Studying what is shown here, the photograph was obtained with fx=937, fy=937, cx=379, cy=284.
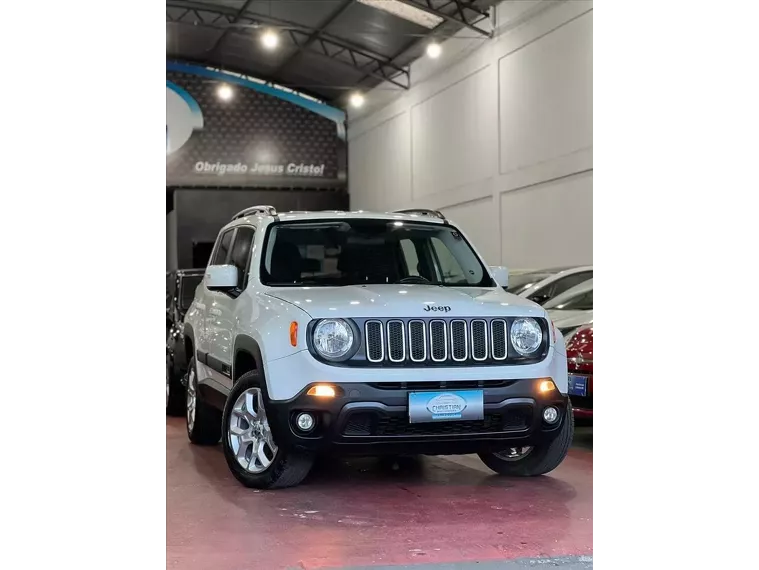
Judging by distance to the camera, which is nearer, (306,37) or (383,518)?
(383,518)

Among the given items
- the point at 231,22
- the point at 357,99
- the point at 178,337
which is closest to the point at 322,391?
the point at 178,337

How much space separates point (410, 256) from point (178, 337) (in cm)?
317

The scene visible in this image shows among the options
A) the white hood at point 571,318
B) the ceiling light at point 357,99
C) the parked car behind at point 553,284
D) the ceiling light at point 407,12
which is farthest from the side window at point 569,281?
the ceiling light at point 357,99

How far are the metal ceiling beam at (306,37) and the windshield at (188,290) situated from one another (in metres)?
11.4

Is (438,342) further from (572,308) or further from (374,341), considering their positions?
(572,308)

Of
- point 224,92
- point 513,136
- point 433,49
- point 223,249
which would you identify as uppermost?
point 224,92

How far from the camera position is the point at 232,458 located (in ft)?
18.9

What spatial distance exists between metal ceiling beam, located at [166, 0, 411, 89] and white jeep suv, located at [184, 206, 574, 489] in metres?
14.7

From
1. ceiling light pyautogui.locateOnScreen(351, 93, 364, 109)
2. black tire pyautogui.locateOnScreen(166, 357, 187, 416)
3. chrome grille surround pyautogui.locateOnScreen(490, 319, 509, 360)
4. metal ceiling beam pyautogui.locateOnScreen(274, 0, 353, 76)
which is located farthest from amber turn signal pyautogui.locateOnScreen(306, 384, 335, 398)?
ceiling light pyautogui.locateOnScreen(351, 93, 364, 109)

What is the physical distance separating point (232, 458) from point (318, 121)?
21.6 metres

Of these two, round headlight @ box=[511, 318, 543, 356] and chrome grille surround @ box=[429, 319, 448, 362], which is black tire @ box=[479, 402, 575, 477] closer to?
round headlight @ box=[511, 318, 543, 356]

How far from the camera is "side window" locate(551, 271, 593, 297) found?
940 centimetres

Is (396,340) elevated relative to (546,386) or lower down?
elevated

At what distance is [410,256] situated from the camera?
6.60m
